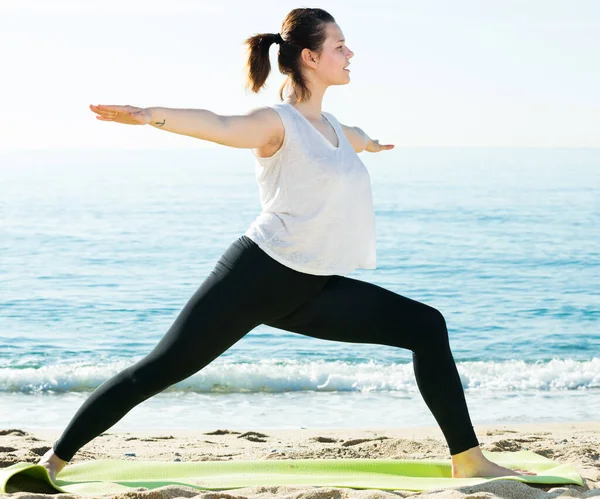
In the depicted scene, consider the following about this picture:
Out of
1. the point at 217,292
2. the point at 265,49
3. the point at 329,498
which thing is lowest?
the point at 329,498

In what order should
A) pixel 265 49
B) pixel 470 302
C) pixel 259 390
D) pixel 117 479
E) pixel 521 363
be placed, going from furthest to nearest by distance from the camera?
pixel 470 302, pixel 521 363, pixel 259 390, pixel 117 479, pixel 265 49

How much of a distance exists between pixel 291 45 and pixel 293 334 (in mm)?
7134

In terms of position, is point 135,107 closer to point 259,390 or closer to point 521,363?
point 259,390

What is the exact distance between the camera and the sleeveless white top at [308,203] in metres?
3.04

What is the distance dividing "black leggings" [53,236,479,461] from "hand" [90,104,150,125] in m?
0.61

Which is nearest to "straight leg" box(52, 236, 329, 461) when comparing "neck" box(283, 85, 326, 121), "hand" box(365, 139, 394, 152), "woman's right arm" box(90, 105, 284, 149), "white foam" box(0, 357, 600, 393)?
"woman's right arm" box(90, 105, 284, 149)

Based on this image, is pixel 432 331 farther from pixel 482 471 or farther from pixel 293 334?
pixel 293 334

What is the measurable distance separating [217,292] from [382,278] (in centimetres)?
1210

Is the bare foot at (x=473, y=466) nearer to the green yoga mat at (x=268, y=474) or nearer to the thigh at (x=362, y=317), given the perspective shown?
the green yoga mat at (x=268, y=474)

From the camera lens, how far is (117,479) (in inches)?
138

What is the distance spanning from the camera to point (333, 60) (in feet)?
10.5

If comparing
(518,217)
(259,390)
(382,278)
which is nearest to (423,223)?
(518,217)

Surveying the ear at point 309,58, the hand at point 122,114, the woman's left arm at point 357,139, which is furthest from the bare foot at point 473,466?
the hand at point 122,114

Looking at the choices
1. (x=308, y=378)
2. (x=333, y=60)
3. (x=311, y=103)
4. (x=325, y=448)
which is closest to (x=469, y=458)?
(x=325, y=448)
